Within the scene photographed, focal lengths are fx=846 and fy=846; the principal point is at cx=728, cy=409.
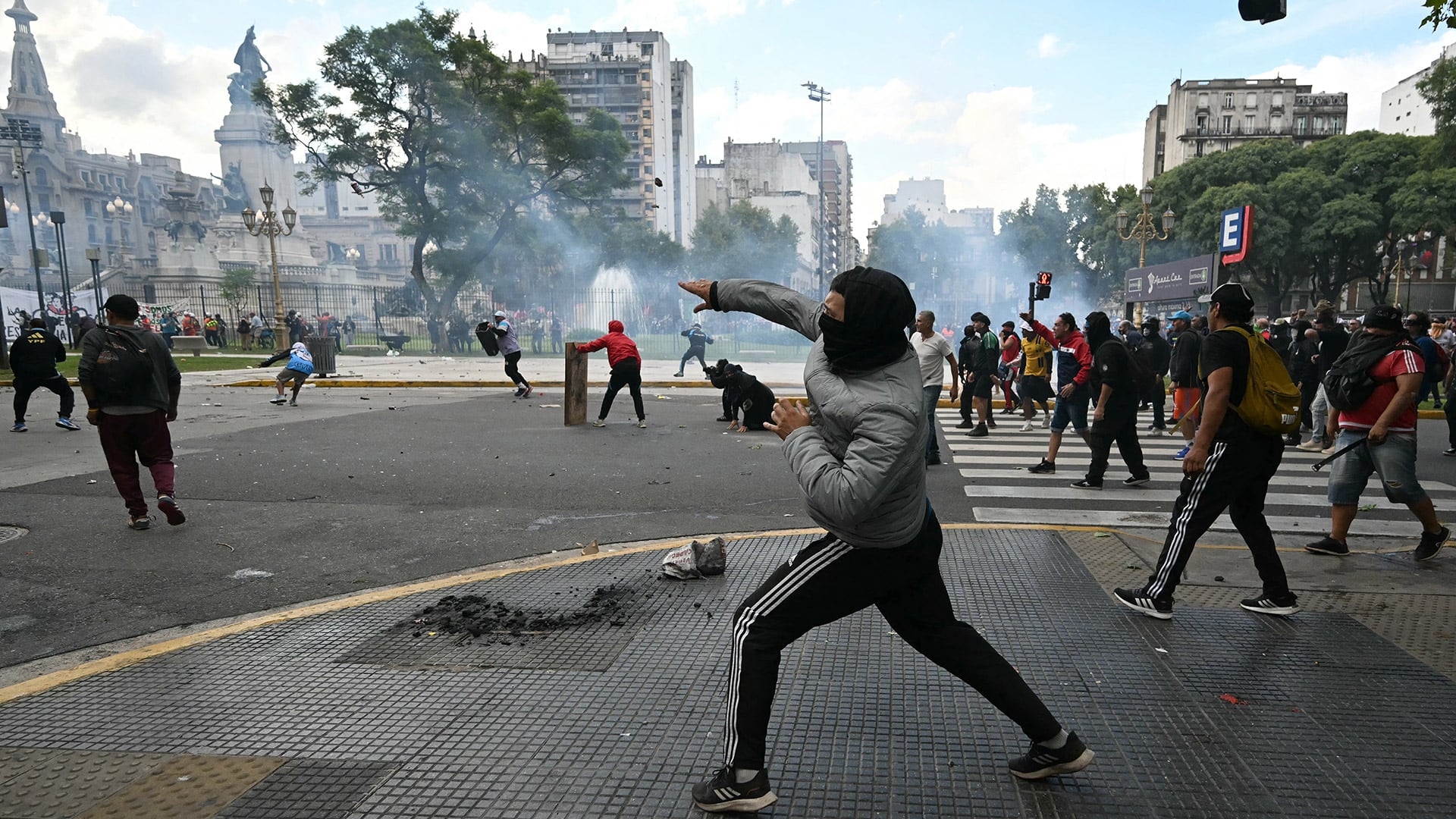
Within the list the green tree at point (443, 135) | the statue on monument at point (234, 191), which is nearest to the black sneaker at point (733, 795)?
the green tree at point (443, 135)

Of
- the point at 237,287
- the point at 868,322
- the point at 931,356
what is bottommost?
the point at 931,356

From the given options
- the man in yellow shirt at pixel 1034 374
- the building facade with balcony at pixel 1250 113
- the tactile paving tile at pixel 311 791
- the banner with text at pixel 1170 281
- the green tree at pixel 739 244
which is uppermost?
the building facade with balcony at pixel 1250 113

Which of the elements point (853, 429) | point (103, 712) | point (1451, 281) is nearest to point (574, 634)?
point (103, 712)

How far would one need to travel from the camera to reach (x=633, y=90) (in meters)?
102

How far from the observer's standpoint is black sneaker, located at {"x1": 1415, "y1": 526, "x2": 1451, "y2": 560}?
5.34 meters

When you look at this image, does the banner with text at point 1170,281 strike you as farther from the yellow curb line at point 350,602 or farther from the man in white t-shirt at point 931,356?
the yellow curb line at point 350,602

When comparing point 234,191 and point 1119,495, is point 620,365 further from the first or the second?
point 234,191

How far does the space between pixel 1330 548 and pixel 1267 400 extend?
2065 millimetres

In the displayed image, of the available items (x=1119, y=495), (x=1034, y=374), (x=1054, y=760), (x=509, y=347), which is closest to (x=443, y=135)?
(x=509, y=347)

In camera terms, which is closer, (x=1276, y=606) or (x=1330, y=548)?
(x=1276, y=606)

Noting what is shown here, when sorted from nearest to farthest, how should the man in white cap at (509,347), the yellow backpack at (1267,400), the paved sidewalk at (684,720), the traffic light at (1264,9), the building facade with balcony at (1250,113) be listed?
the paved sidewalk at (684,720) → the yellow backpack at (1267,400) → the traffic light at (1264,9) → the man in white cap at (509,347) → the building facade with balcony at (1250,113)

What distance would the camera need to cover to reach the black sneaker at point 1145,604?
4223mm

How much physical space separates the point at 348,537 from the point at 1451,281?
72.2 metres

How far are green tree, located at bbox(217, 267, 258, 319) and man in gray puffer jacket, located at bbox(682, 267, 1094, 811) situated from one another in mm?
43593
